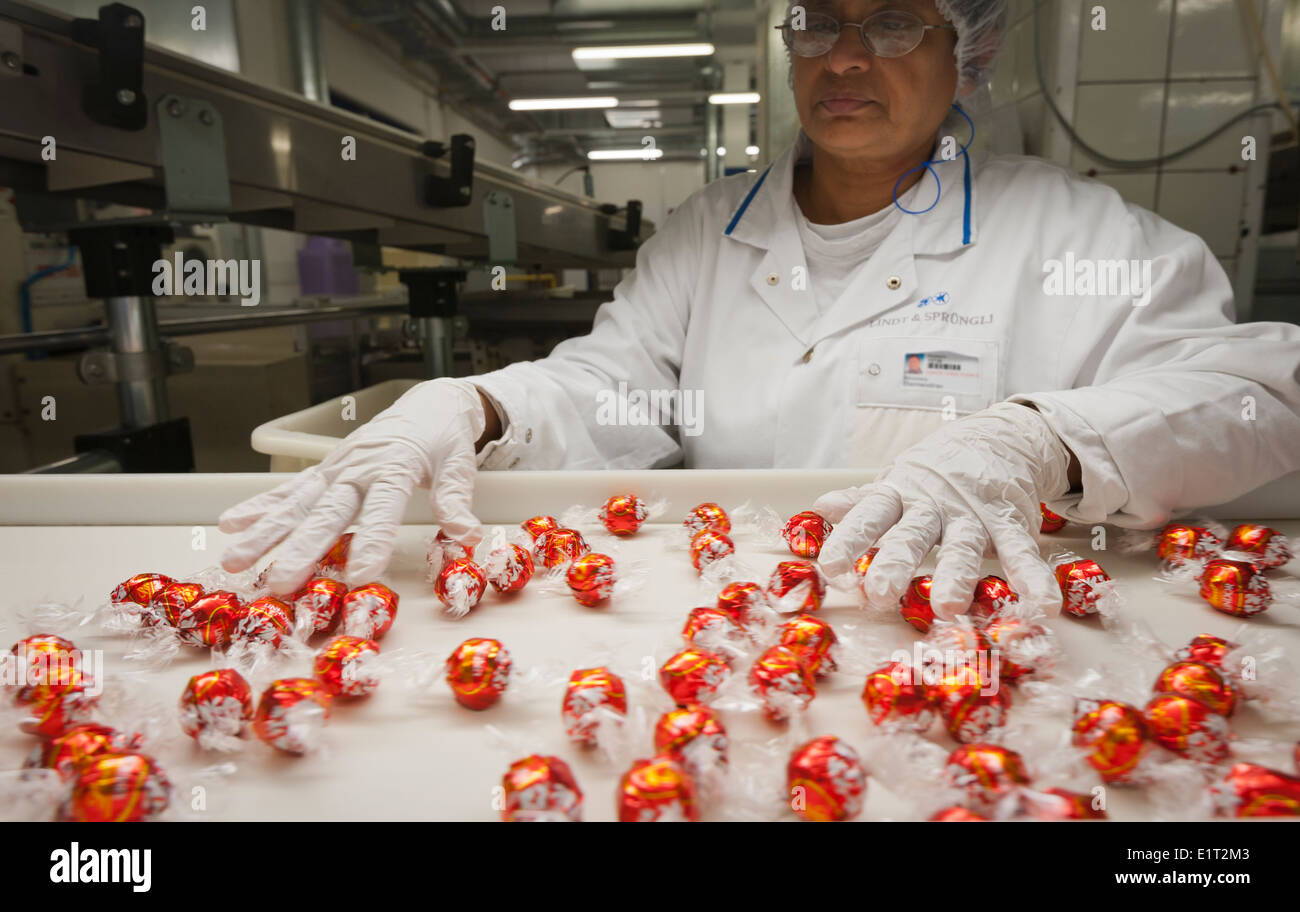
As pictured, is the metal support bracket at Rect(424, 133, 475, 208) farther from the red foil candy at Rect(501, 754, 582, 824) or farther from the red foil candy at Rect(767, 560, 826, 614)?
the red foil candy at Rect(501, 754, 582, 824)

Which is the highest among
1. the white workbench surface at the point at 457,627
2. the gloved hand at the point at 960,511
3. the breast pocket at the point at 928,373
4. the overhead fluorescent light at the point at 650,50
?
the overhead fluorescent light at the point at 650,50

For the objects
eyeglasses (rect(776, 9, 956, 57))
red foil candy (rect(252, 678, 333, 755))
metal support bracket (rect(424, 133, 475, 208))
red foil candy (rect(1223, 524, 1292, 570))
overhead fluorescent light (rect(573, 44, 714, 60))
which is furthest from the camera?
overhead fluorescent light (rect(573, 44, 714, 60))

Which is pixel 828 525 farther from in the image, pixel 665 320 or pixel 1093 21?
pixel 1093 21

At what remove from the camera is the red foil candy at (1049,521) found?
1.13 m

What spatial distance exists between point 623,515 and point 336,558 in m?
0.40

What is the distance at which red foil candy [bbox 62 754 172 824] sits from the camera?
531 mm

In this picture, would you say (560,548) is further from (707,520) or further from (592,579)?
(707,520)

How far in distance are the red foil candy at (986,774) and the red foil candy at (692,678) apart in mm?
207

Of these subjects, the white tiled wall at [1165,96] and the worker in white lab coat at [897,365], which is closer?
the worker in white lab coat at [897,365]

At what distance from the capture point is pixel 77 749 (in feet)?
1.91

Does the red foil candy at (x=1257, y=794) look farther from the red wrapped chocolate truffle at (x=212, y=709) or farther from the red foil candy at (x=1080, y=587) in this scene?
the red wrapped chocolate truffle at (x=212, y=709)

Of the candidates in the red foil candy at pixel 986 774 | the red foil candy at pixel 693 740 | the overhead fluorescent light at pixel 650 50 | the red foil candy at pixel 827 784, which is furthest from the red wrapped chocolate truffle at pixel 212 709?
the overhead fluorescent light at pixel 650 50

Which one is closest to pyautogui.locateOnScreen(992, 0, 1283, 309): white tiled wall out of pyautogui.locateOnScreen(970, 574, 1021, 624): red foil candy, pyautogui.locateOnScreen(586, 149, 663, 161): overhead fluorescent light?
pyautogui.locateOnScreen(970, 574, 1021, 624): red foil candy

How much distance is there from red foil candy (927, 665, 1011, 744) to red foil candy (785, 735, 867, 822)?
0.13 metres
